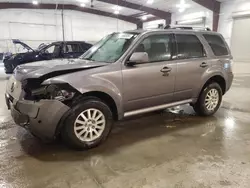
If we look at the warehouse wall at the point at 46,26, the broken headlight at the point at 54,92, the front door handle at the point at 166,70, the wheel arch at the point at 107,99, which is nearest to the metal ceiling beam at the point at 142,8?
the warehouse wall at the point at 46,26

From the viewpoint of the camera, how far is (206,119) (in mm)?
4195

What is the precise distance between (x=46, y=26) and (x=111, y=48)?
18072 mm

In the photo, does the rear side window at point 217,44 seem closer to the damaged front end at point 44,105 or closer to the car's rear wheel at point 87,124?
the car's rear wheel at point 87,124

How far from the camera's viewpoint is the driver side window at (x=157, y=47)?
3.39 metres

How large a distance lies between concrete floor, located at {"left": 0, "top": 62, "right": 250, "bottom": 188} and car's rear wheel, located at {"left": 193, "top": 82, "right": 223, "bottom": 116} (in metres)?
0.30

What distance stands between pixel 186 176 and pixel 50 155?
65.3 inches

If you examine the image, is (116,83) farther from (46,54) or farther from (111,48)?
(46,54)

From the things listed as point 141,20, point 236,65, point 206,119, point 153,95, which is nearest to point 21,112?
point 153,95

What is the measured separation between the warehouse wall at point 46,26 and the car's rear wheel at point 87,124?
1834 centimetres

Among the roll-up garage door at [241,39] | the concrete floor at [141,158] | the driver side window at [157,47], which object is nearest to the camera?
the concrete floor at [141,158]

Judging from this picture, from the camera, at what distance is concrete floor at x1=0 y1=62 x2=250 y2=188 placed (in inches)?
89.6

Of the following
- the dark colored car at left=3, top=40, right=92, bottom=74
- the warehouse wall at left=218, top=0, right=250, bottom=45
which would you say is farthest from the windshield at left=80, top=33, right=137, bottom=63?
the warehouse wall at left=218, top=0, right=250, bottom=45

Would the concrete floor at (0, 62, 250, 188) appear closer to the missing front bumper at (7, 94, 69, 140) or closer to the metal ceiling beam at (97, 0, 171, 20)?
the missing front bumper at (7, 94, 69, 140)

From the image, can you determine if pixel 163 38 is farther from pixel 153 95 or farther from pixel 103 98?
pixel 103 98
